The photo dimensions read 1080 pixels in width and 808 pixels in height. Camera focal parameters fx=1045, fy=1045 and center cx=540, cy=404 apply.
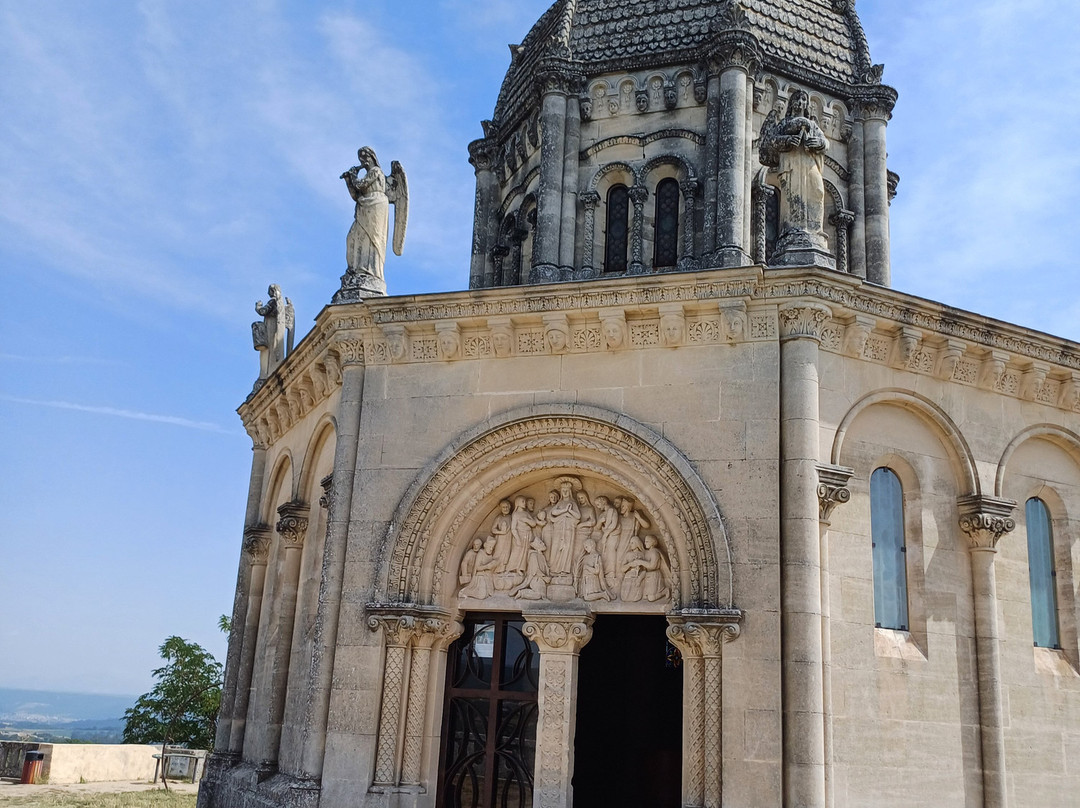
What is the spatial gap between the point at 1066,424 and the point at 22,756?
1026 inches

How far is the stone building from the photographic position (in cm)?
1167

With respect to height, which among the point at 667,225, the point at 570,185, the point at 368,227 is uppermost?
the point at 570,185

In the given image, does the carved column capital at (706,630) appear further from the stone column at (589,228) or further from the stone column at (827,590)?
the stone column at (589,228)

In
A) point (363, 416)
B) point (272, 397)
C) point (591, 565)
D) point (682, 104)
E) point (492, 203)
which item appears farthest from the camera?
point (492, 203)

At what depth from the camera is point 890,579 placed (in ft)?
41.6

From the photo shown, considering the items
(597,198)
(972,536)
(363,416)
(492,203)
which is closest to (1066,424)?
(972,536)

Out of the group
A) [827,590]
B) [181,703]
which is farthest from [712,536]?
[181,703]

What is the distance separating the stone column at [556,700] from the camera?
11961 mm

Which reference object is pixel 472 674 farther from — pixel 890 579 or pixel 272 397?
pixel 272 397

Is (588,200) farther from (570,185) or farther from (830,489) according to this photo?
(830,489)

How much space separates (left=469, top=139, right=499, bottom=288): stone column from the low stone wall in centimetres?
1606

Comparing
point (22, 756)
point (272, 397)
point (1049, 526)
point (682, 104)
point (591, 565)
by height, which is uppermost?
point (682, 104)

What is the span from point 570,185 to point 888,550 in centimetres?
1246

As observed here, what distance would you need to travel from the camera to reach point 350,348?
13.9m
